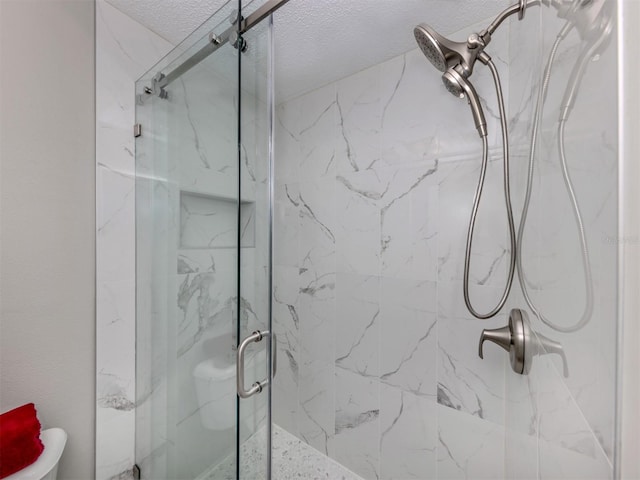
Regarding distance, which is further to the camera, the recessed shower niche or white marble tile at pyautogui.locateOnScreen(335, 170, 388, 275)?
white marble tile at pyautogui.locateOnScreen(335, 170, 388, 275)

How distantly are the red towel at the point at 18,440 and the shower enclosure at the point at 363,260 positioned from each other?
36 centimetres

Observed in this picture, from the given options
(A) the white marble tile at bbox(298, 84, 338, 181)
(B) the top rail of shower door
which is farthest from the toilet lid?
(A) the white marble tile at bbox(298, 84, 338, 181)

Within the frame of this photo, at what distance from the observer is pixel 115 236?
1.05m

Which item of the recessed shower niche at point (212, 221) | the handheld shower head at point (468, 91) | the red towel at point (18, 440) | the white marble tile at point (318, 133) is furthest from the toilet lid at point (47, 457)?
the handheld shower head at point (468, 91)

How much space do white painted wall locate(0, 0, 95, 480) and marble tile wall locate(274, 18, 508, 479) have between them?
964mm

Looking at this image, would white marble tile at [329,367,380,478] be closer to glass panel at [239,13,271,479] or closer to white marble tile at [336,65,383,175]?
glass panel at [239,13,271,479]

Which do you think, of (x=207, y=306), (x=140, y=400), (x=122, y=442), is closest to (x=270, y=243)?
(x=207, y=306)

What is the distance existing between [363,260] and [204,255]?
775 mm

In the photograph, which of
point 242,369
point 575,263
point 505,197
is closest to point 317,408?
point 242,369

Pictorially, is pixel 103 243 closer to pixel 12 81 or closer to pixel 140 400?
pixel 12 81

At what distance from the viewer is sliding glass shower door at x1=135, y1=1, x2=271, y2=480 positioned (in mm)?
812

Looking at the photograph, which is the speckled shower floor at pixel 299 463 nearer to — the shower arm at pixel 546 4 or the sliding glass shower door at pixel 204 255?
the sliding glass shower door at pixel 204 255

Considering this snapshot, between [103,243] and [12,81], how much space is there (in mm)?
546

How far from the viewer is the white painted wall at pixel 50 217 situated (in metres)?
0.81
